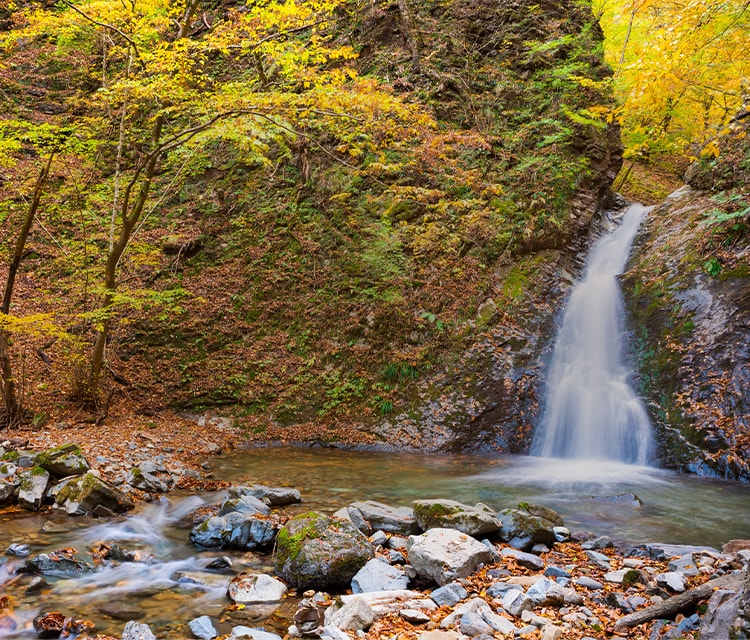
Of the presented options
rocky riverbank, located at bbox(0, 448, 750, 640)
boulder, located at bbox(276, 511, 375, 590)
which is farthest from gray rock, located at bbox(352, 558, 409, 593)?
boulder, located at bbox(276, 511, 375, 590)

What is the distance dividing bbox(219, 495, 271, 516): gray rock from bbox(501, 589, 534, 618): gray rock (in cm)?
290

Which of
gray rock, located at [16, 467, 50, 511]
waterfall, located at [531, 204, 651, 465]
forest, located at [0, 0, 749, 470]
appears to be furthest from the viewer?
waterfall, located at [531, 204, 651, 465]

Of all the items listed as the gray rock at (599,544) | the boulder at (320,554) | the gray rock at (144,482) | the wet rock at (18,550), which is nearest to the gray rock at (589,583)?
the gray rock at (599,544)

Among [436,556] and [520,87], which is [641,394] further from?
[520,87]

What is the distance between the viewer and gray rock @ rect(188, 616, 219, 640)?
3178 mm

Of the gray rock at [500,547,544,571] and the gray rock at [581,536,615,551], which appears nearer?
the gray rock at [500,547,544,571]

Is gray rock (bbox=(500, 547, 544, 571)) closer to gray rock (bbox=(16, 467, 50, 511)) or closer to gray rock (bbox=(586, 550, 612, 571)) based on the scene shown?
gray rock (bbox=(586, 550, 612, 571))

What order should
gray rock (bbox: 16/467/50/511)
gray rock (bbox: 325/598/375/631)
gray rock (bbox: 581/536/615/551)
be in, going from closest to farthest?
gray rock (bbox: 325/598/375/631), gray rock (bbox: 581/536/615/551), gray rock (bbox: 16/467/50/511)

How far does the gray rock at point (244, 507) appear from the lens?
17.7 ft

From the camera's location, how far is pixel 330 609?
3.39 meters

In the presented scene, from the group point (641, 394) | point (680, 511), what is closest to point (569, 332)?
point (641, 394)

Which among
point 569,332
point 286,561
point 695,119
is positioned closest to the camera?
point 286,561

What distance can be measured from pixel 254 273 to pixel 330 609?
413 inches

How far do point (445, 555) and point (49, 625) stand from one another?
106 inches
